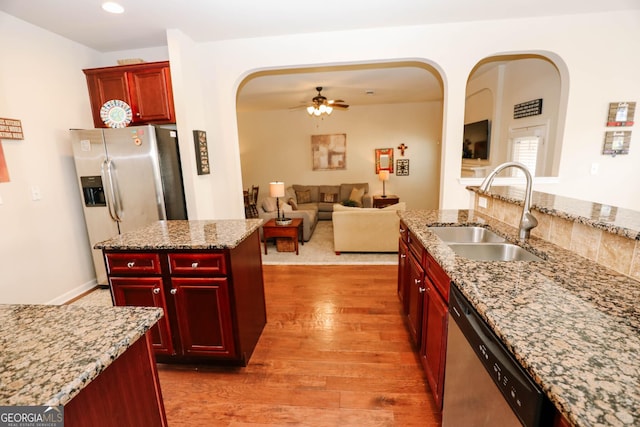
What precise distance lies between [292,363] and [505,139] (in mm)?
4637

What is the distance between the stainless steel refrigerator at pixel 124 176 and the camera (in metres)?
2.86

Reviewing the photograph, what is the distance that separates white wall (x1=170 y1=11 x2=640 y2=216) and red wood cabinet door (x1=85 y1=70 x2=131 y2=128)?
809 millimetres

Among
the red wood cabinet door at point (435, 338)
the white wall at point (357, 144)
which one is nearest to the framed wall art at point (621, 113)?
the red wood cabinet door at point (435, 338)

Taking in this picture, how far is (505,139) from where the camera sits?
4.59 meters

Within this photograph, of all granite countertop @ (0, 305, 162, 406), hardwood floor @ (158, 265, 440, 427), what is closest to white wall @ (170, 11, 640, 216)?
hardwood floor @ (158, 265, 440, 427)

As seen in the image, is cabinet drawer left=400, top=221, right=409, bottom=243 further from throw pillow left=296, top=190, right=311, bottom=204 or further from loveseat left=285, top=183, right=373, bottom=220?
throw pillow left=296, top=190, right=311, bottom=204

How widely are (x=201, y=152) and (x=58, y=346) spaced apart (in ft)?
9.01

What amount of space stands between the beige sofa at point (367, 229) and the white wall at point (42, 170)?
3090 mm

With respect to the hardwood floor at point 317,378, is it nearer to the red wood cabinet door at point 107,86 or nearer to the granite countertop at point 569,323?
the granite countertop at point 569,323

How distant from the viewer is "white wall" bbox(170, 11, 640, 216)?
2887 mm

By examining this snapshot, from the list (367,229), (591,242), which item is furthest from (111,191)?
(591,242)

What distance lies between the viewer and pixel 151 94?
3.14 meters

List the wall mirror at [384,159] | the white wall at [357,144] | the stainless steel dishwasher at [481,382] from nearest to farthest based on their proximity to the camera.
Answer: the stainless steel dishwasher at [481,382] → the white wall at [357,144] → the wall mirror at [384,159]

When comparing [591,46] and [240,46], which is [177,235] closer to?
[240,46]
